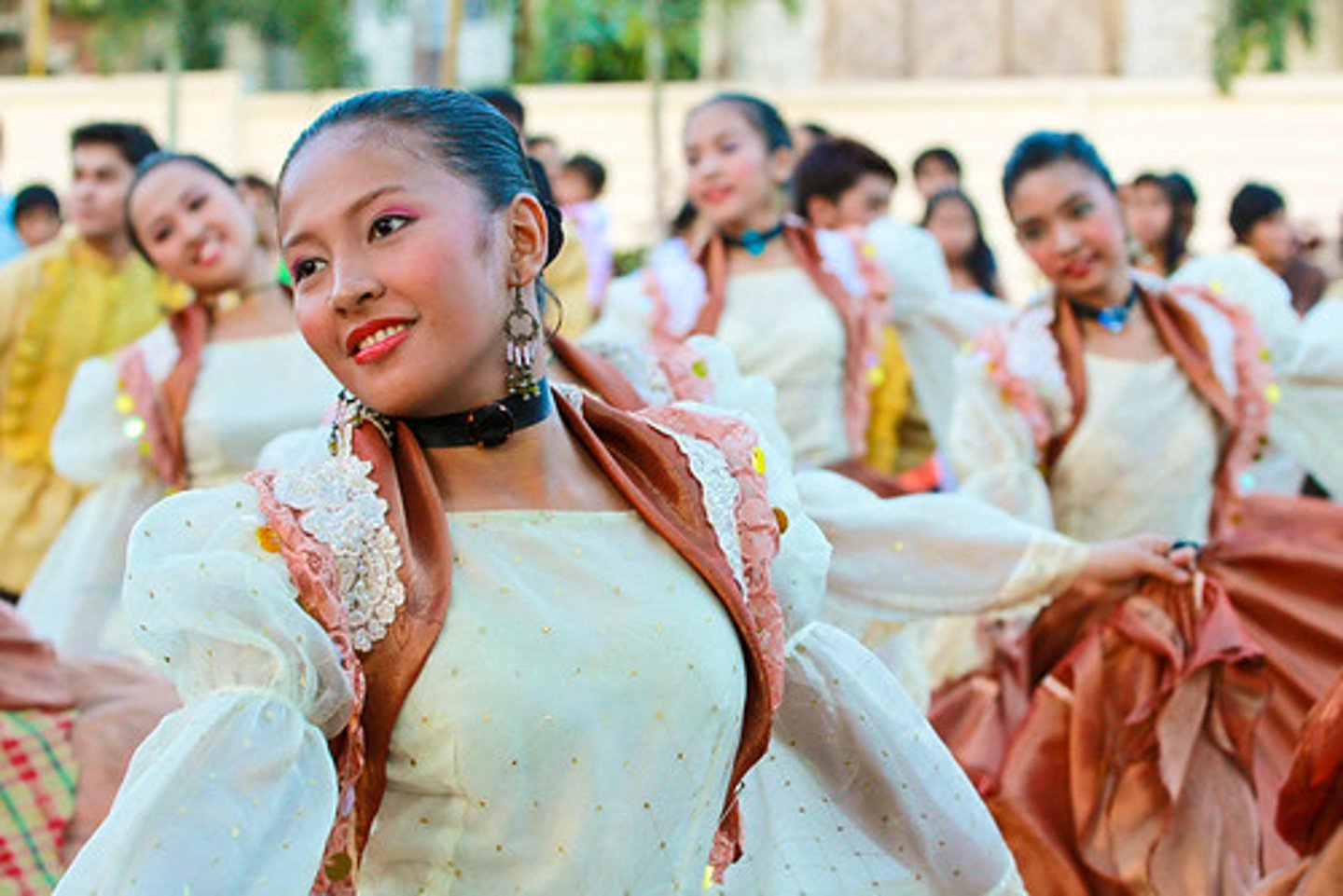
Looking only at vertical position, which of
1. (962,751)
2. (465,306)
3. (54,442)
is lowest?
(962,751)

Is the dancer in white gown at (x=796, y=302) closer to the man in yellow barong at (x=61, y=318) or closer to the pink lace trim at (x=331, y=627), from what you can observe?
the man in yellow barong at (x=61, y=318)

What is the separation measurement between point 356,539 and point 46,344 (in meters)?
5.57

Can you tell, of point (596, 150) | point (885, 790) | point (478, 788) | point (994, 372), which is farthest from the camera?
point (596, 150)

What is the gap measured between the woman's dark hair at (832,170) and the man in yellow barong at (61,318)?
259cm

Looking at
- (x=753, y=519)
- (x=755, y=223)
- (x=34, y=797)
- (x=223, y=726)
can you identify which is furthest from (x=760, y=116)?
(x=223, y=726)

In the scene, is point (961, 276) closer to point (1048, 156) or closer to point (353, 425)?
point (1048, 156)

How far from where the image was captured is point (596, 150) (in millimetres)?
21328

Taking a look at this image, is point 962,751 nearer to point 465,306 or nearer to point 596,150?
point 465,306

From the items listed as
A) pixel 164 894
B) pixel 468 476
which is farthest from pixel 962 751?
pixel 164 894

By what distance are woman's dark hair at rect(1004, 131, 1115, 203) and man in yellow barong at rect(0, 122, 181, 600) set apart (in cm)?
344

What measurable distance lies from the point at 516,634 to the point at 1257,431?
325 centimetres

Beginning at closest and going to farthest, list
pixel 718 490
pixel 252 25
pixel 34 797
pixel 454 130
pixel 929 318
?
pixel 454 130, pixel 718 490, pixel 34 797, pixel 929 318, pixel 252 25

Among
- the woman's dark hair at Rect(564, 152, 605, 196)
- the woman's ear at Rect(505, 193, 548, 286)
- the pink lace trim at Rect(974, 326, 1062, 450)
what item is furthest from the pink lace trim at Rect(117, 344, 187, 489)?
the woman's dark hair at Rect(564, 152, 605, 196)

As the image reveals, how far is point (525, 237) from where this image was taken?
8.74 feet
